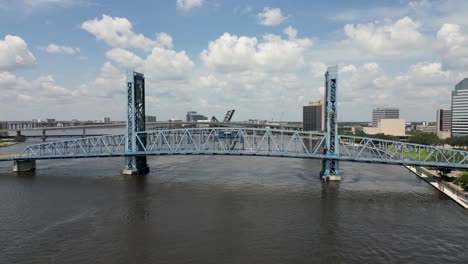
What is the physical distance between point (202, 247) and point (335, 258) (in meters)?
10.0

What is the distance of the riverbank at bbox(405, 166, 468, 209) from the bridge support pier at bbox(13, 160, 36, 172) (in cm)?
6740

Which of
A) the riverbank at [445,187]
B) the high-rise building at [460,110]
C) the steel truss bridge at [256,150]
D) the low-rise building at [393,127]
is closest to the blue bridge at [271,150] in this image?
the steel truss bridge at [256,150]

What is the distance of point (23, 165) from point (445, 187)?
68.9 m

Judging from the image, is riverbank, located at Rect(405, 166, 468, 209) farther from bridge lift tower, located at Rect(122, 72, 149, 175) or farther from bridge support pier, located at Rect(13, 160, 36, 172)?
bridge support pier, located at Rect(13, 160, 36, 172)

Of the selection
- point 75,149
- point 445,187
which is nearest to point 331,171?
point 445,187

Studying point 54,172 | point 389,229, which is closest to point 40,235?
point 389,229

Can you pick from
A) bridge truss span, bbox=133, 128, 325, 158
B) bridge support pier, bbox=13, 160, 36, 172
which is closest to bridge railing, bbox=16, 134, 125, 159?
bridge support pier, bbox=13, 160, 36, 172

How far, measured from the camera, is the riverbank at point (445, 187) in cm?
4189

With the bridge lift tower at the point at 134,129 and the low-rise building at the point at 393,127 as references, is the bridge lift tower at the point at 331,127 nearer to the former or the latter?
the bridge lift tower at the point at 134,129

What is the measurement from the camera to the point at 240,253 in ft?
87.9

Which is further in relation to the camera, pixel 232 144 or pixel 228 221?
pixel 232 144

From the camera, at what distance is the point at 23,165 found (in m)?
64.8

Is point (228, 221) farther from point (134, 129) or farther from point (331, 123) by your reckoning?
point (134, 129)

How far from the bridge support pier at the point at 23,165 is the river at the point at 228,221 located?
327 inches
